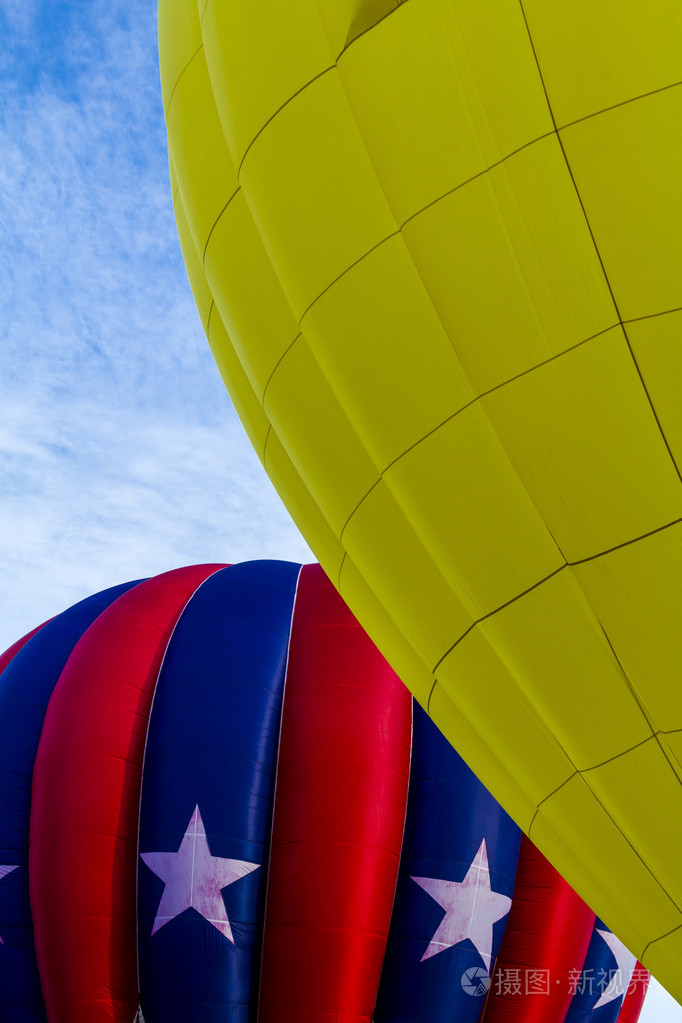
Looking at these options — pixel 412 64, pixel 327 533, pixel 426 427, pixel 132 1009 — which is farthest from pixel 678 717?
pixel 132 1009

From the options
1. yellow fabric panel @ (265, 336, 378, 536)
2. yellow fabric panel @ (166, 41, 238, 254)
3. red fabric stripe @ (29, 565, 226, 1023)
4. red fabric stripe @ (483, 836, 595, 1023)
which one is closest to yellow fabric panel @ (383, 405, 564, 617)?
yellow fabric panel @ (265, 336, 378, 536)

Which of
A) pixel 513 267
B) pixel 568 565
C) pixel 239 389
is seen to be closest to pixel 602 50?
pixel 513 267

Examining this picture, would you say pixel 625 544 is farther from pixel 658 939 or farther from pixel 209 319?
pixel 209 319

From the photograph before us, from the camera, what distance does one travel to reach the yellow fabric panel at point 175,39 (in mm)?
4102

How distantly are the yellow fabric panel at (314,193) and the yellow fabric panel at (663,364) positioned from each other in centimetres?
85

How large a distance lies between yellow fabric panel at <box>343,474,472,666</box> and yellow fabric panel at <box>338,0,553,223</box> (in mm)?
968

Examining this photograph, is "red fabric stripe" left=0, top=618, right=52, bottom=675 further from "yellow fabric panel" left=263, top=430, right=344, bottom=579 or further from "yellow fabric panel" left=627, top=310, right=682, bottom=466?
"yellow fabric panel" left=627, top=310, right=682, bottom=466

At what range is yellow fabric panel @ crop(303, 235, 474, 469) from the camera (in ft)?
10.4

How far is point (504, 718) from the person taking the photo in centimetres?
337

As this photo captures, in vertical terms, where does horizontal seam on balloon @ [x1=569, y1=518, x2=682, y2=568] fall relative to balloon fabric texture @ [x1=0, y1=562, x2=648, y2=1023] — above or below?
below

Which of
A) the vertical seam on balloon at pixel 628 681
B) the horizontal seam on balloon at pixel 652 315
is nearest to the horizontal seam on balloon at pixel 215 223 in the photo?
the horizontal seam on balloon at pixel 652 315

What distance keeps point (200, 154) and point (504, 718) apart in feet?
7.75

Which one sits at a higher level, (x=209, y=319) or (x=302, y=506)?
(x=209, y=319)

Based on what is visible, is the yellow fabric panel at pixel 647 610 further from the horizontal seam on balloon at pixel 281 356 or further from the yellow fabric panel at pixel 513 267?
the horizontal seam on balloon at pixel 281 356
